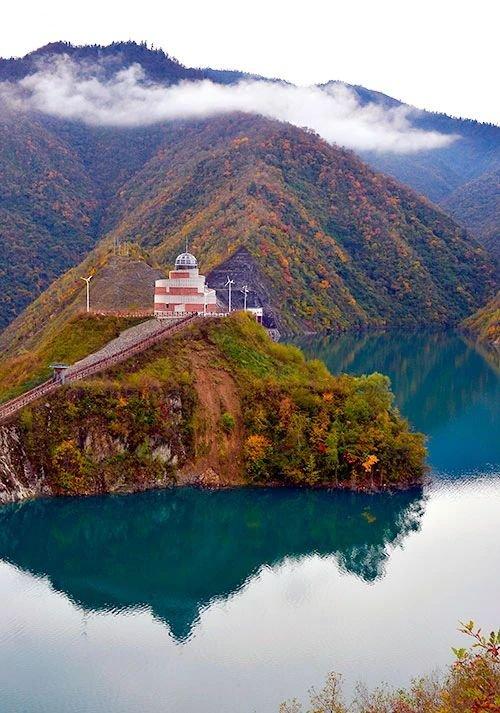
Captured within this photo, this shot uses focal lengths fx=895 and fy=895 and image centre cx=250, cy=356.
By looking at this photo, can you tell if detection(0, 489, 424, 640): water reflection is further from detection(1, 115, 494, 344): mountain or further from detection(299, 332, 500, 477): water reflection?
detection(1, 115, 494, 344): mountain

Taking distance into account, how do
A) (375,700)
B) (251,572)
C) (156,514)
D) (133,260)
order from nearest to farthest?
(375,700)
(251,572)
(156,514)
(133,260)

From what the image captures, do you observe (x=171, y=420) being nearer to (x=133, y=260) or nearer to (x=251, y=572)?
(x=251, y=572)

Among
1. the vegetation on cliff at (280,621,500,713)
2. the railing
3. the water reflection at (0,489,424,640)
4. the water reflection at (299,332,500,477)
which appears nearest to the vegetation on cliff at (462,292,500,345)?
the water reflection at (299,332,500,477)

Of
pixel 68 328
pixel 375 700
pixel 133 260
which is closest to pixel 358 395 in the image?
pixel 68 328

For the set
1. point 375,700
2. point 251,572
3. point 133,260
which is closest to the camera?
point 375,700

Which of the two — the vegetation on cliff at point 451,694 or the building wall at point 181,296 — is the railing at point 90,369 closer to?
the building wall at point 181,296

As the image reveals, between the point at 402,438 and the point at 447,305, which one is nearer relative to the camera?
the point at 402,438
